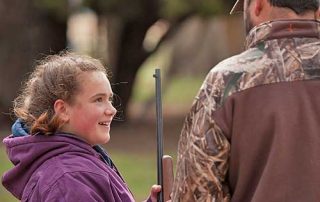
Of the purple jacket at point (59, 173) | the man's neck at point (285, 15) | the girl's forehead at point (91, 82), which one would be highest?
the man's neck at point (285, 15)

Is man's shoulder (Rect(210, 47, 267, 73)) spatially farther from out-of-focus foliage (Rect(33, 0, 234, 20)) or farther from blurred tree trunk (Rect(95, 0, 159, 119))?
blurred tree trunk (Rect(95, 0, 159, 119))

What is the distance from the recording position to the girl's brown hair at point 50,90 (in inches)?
125

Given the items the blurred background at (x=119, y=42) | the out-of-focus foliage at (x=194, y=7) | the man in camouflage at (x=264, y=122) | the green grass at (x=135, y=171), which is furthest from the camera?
the blurred background at (x=119, y=42)

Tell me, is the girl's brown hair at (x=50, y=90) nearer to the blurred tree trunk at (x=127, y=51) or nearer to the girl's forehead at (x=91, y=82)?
the girl's forehead at (x=91, y=82)

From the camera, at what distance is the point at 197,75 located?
3503cm

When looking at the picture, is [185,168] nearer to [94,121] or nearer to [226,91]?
[226,91]

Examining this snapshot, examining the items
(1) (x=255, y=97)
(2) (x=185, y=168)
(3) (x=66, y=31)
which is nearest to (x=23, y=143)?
(2) (x=185, y=168)

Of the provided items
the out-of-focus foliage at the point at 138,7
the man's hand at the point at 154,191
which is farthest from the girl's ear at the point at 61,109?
the out-of-focus foliage at the point at 138,7

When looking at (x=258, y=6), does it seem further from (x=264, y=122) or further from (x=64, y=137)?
(x=64, y=137)

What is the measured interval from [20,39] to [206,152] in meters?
14.0

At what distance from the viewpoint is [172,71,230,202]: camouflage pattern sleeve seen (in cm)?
256

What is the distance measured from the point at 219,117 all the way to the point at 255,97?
0.12 meters

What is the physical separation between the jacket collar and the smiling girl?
0.76 m

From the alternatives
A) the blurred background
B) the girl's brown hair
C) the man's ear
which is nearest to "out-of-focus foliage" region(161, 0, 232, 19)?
the blurred background
